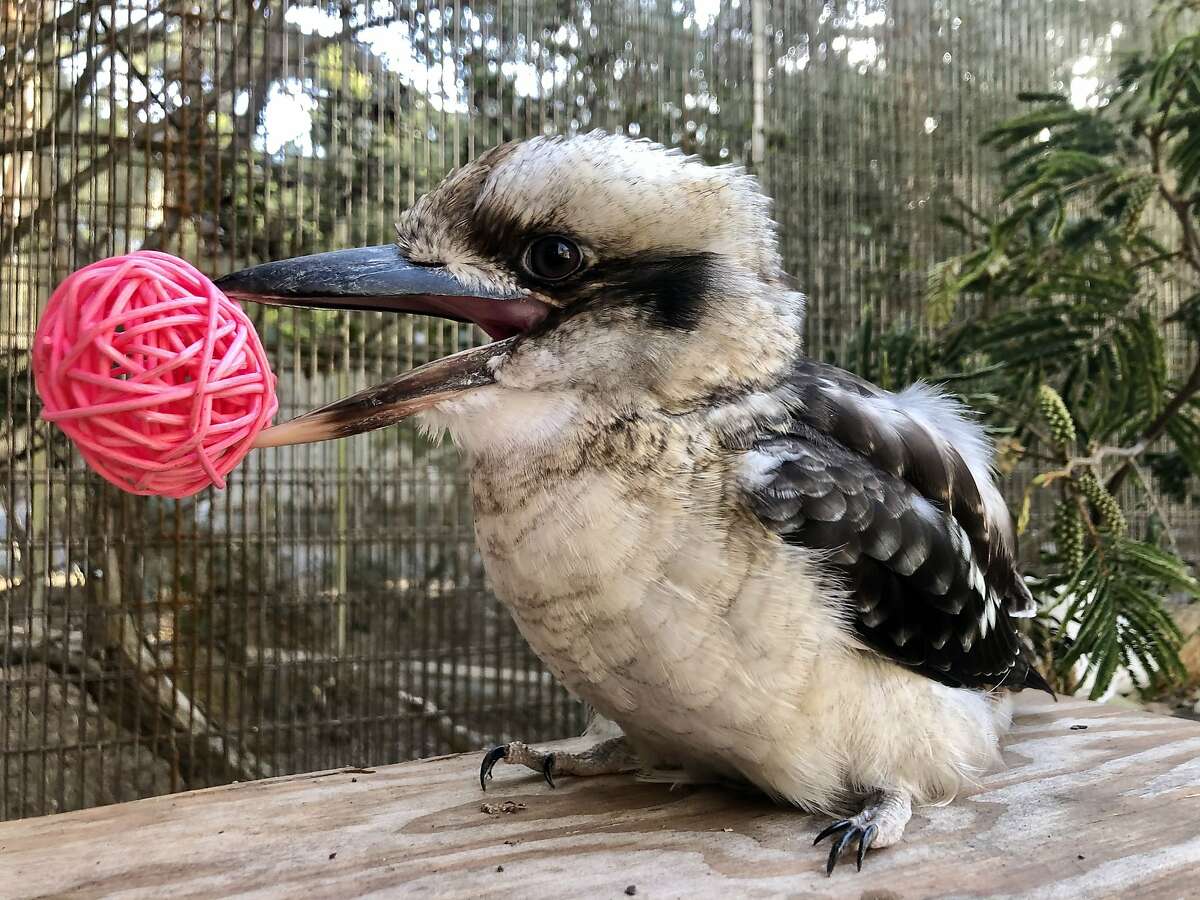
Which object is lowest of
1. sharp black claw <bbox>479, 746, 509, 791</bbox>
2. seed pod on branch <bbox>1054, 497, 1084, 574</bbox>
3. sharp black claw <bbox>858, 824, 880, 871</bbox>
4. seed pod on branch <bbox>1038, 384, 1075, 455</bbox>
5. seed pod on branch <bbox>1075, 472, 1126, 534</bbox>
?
sharp black claw <bbox>479, 746, 509, 791</bbox>

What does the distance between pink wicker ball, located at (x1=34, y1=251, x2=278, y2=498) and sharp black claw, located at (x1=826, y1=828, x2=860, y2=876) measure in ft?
2.05

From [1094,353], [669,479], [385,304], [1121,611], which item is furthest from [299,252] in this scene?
[1121,611]

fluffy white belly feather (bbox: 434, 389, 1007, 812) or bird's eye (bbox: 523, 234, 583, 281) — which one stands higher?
bird's eye (bbox: 523, 234, 583, 281)

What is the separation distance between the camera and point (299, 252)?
89.7 inches

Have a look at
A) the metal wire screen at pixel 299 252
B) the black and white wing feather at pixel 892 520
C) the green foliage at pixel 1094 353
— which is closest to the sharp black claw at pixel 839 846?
the black and white wing feather at pixel 892 520

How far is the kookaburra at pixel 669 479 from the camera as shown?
0.89 meters

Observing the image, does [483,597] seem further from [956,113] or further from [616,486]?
[956,113]

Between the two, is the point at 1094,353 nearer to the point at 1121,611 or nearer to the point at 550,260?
the point at 1121,611

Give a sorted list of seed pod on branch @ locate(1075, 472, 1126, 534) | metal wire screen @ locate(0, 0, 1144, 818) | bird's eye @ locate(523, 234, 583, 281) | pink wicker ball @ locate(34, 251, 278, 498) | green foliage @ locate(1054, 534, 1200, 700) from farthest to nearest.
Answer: metal wire screen @ locate(0, 0, 1144, 818) < seed pod on branch @ locate(1075, 472, 1126, 534) < green foliage @ locate(1054, 534, 1200, 700) < bird's eye @ locate(523, 234, 583, 281) < pink wicker ball @ locate(34, 251, 278, 498)

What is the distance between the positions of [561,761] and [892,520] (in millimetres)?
508

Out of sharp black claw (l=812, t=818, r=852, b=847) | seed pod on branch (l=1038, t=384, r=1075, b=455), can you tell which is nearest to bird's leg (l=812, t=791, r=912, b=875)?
sharp black claw (l=812, t=818, r=852, b=847)

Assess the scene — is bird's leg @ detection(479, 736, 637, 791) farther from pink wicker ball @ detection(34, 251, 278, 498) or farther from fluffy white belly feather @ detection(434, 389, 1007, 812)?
pink wicker ball @ detection(34, 251, 278, 498)

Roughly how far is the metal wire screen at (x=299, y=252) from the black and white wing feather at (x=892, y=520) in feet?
4.78

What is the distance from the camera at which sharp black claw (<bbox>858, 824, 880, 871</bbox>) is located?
876 mm
